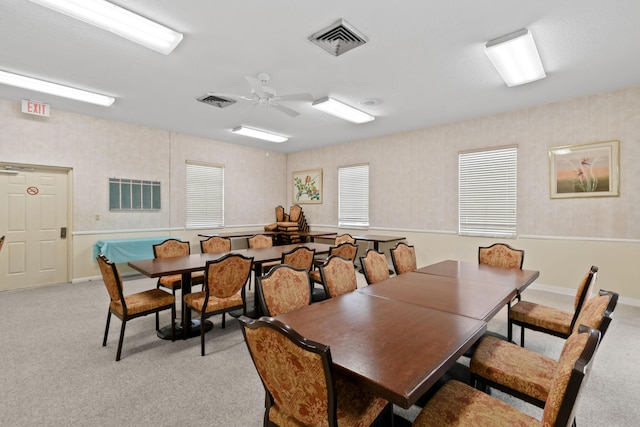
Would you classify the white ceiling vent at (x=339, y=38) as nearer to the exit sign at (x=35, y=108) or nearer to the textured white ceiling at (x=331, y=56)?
the textured white ceiling at (x=331, y=56)

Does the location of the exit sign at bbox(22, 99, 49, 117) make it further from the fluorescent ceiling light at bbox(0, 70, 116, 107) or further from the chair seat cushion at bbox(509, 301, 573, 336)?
the chair seat cushion at bbox(509, 301, 573, 336)

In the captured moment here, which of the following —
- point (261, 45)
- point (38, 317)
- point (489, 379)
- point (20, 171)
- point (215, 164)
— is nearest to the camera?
point (489, 379)

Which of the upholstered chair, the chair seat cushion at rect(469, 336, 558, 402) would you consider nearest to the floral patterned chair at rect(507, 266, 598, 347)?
the chair seat cushion at rect(469, 336, 558, 402)

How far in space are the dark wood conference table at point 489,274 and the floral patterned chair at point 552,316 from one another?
8.7 inches

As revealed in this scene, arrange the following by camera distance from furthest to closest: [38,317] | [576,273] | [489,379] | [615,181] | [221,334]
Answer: [576,273], [615,181], [38,317], [221,334], [489,379]

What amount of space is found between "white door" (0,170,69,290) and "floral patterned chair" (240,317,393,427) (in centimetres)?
563

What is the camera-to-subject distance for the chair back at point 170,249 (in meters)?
3.90

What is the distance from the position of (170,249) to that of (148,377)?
195cm

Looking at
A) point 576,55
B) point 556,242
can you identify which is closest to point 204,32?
point 576,55

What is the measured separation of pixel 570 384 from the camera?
0.96 metres

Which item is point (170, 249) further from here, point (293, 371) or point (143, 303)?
point (293, 371)

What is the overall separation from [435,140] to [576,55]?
269cm

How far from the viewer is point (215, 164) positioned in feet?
22.8

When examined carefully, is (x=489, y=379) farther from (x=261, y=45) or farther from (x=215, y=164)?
(x=215, y=164)
